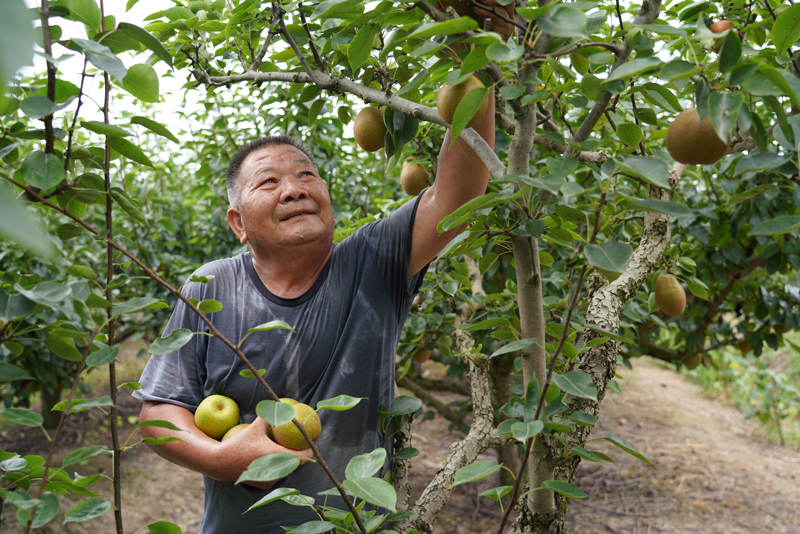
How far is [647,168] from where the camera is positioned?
647mm

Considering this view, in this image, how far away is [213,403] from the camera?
139 cm

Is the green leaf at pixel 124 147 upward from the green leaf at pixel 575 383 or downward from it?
upward

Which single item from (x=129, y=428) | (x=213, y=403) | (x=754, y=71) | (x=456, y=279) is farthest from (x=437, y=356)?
(x=129, y=428)

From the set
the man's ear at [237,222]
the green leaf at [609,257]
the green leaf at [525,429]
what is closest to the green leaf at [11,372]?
the green leaf at [525,429]

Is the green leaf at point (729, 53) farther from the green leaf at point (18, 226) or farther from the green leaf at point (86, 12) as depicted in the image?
the green leaf at point (86, 12)

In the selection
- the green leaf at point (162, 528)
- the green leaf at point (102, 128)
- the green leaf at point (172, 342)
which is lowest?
the green leaf at point (162, 528)

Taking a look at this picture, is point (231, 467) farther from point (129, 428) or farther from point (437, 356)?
point (129, 428)

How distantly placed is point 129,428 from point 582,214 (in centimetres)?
516

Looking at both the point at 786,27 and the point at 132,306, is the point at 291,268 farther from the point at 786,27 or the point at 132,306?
the point at 786,27

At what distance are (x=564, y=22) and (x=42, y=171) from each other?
2.15ft

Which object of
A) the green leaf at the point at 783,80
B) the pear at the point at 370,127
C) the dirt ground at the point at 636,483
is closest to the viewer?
the green leaf at the point at 783,80

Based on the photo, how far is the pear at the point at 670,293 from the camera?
5.10ft

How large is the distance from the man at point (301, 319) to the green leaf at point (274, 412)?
28.5 inches

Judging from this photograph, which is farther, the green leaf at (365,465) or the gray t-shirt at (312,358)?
the gray t-shirt at (312,358)
